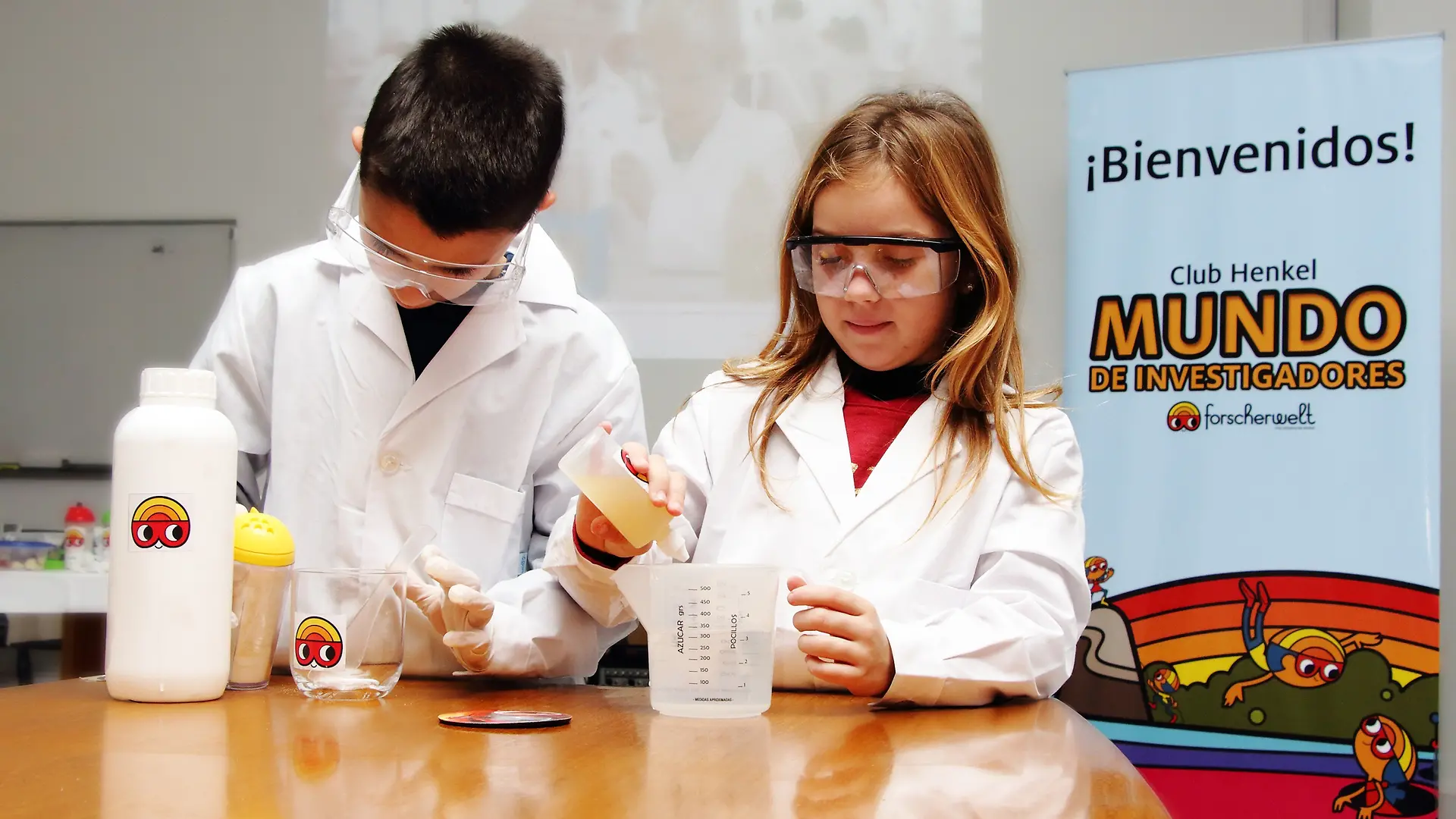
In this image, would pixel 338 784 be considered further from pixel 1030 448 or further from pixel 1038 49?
pixel 1038 49

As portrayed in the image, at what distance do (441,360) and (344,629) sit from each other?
49 cm

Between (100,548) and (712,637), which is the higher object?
(712,637)

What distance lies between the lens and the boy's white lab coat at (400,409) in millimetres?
1613

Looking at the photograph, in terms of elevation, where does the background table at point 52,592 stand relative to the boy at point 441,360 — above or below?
below

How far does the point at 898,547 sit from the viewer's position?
143 cm

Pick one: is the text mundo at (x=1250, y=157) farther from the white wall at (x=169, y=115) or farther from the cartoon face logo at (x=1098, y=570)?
the white wall at (x=169, y=115)

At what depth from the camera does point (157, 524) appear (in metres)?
1.12

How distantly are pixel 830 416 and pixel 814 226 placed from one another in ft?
0.81

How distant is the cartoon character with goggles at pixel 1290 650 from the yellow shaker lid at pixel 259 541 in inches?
109

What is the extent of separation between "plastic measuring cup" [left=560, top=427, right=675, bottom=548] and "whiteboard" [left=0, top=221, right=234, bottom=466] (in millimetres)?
3625

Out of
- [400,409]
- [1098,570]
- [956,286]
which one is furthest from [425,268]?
[1098,570]

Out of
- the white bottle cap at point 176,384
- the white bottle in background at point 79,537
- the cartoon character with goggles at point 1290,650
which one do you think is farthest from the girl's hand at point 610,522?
the white bottle in background at point 79,537

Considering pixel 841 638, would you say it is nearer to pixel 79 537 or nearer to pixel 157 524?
pixel 157 524

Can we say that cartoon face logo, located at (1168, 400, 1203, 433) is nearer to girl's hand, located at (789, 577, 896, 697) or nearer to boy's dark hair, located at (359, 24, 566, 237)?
boy's dark hair, located at (359, 24, 566, 237)
